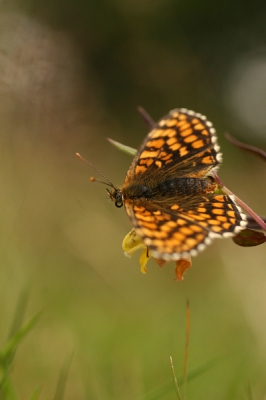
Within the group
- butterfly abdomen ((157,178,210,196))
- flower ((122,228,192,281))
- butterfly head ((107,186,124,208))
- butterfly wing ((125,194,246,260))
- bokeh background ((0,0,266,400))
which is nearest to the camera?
butterfly wing ((125,194,246,260))

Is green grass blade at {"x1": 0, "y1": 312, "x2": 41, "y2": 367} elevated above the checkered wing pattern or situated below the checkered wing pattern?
above

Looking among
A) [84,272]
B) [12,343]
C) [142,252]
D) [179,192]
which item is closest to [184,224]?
[142,252]

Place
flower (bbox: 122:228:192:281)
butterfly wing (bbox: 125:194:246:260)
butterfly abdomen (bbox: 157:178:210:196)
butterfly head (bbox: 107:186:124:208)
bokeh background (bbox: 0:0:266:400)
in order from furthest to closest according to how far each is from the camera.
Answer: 1. bokeh background (bbox: 0:0:266:400)
2. butterfly head (bbox: 107:186:124:208)
3. butterfly abdomen (bbox: 157:178:210:196)
4. flower (bbox: 122:228:192:281)
5. butterfly wing (bbox: 125:194:246:260)

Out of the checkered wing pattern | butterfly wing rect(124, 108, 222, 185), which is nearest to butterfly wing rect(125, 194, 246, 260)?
the checkered wing pattern

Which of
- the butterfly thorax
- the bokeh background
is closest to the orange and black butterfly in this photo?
the butterfly thorax

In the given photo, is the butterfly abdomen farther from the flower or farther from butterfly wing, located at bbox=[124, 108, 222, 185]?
the flower

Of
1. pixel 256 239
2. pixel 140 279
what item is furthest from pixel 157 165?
pixel 140 279

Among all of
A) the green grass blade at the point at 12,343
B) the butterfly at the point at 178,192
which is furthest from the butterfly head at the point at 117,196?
the green grass blade at the point at 12,343

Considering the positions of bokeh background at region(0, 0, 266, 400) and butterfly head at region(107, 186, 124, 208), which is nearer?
butterfly head at region(107, 186, 124, 208)

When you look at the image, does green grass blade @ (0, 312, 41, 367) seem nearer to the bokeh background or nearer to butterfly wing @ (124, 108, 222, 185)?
the bokeh background

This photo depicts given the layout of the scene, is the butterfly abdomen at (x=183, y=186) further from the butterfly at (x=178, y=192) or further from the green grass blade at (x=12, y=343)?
the green grass blade at (x=12, y=343)

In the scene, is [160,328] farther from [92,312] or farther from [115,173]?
[115,173]
